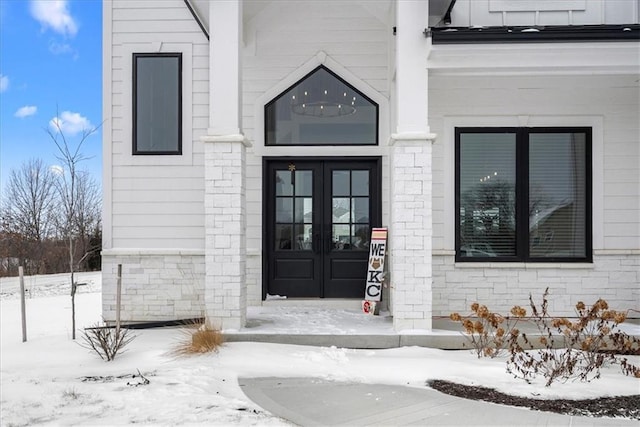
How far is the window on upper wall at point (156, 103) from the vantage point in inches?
252

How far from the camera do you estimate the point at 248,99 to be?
7.04 meters

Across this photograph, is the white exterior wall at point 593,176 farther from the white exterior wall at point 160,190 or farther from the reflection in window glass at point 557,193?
the white exterior wall at point 160,190

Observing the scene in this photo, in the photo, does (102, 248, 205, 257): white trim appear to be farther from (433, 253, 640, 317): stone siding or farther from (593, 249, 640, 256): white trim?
(593, 249, 640, 256): white trim

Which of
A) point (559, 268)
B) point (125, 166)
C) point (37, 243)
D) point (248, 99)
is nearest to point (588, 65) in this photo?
point (559, 268)

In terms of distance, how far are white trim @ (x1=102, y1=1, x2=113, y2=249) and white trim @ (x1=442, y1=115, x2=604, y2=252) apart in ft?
15.1

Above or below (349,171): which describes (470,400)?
below

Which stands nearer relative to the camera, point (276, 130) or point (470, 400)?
point (470, 400)

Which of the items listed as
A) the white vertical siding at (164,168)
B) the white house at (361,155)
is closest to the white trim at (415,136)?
the white house at (361,155)

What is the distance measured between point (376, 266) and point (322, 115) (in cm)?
241

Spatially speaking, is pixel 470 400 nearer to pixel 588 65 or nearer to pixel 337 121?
pixel 588 65

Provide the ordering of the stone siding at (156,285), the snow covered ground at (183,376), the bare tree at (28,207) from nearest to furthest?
1. the snow covered ground at (183,376)
2. the stone siding at (156,285)
3. the bare tree at (28,207)

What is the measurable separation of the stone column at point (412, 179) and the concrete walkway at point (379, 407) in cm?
149

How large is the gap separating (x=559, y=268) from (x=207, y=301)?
477cm

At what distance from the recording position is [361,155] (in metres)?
7.07
